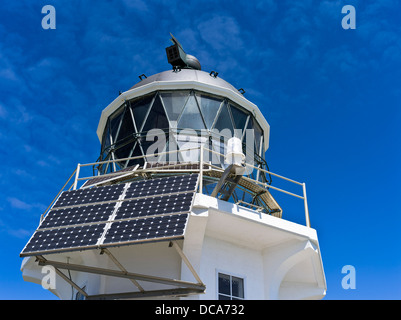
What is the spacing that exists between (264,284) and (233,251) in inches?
47.1

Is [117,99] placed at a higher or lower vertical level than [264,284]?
higher

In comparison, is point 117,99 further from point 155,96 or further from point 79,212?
point 79,212

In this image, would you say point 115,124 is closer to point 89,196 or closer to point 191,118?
point 191,118

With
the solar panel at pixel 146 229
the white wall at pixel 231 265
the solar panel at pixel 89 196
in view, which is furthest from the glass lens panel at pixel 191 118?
the solar panel at pixel 146 229

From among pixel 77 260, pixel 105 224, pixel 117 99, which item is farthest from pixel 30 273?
pixel 117 99

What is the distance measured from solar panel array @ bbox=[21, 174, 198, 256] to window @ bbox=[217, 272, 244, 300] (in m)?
2.58

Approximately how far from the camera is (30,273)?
566 inches

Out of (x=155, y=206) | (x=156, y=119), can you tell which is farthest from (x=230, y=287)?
(x=156, y=119)

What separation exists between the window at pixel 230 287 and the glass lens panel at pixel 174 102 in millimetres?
5275

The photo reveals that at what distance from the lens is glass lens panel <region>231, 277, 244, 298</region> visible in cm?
1330

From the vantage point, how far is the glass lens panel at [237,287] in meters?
13.3

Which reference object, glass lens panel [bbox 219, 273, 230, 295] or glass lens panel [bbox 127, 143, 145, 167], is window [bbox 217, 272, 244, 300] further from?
glass lens panel [bbox 127, 143, 145, 167]

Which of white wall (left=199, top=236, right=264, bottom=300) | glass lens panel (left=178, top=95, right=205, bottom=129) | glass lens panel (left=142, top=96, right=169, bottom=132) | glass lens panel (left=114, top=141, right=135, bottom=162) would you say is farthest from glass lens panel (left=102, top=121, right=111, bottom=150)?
white wall (left=199, top=236, right=264, bottom=300)

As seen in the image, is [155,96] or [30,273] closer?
[30,273]
